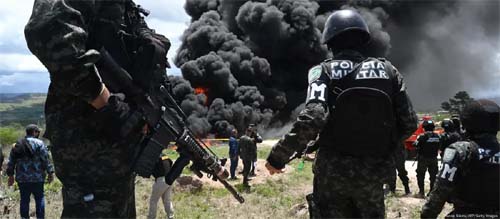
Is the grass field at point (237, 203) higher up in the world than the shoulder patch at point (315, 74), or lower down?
lower down

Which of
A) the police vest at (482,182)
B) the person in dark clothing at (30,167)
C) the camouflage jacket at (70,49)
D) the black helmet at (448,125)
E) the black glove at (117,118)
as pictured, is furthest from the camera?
the black helmet at (448,125)

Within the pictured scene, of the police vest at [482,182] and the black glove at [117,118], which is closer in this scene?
the black glove at [117,118]

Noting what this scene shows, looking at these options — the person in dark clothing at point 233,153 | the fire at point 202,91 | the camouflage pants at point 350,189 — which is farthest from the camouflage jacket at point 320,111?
the fire at point 202,91

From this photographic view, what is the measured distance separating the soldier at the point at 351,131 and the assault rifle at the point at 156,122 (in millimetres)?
665

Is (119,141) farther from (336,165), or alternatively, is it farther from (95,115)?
(336,165)

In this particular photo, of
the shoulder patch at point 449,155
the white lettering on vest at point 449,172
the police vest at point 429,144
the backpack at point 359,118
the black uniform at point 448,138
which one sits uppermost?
the backpack at point 359,118

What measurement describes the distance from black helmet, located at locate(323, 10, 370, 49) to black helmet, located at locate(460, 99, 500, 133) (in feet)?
2.60

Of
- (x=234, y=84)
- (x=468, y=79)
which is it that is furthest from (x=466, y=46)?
(x=234, y=84)

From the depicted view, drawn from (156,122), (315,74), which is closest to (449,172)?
(315,74)

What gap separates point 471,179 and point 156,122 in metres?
1.92

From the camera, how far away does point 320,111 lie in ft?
9.50

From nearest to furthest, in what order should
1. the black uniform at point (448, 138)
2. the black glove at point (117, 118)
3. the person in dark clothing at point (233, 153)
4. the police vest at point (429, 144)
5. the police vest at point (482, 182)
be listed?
the black glove at point (117, 118) → the police vest at point (482, 182) → the black uniform at point (448, 138) → the police vest at point (429, 144) → the person in dark clothing at point (233, 153)

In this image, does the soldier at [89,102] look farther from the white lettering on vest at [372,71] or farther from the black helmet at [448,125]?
the black helmet at [448,125]

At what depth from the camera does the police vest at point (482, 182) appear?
9.91ft
